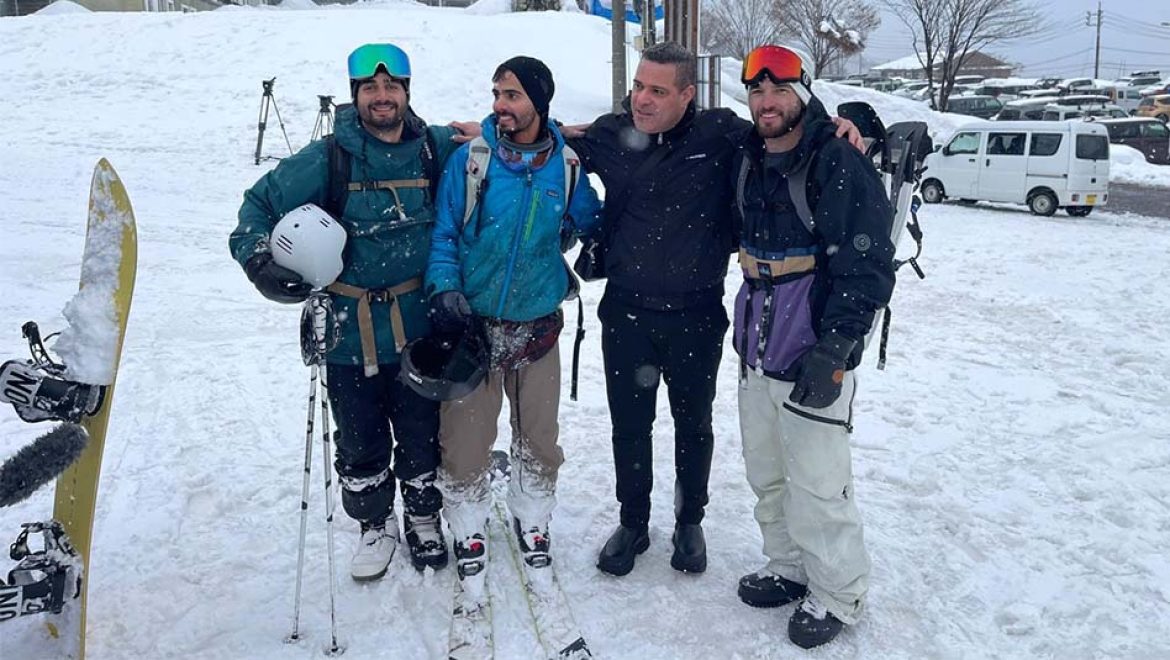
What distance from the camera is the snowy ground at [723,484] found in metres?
3.09

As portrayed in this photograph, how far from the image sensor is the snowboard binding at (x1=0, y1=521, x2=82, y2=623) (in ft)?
8.11

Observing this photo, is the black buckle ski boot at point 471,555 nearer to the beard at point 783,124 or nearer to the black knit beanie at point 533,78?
the black knit beanie at point 533,78

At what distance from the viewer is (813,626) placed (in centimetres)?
299

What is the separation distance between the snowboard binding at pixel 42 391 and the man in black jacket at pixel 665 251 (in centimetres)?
189

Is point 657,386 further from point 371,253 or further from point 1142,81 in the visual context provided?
point 1142,81

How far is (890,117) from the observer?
2739 cm

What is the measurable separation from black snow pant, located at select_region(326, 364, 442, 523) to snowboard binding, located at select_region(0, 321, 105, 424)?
85 cm

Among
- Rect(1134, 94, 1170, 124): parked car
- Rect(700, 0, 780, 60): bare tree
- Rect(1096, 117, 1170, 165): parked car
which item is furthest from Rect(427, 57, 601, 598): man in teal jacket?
Rect(700, 0, 780, 60): bare tree

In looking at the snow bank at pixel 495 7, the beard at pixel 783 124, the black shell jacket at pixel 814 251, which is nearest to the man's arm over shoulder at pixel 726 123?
the black shell jacket at pixel 814 251

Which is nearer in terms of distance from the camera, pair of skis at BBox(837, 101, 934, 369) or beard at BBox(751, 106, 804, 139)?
beard at BBox(751, 106, 804, 139)

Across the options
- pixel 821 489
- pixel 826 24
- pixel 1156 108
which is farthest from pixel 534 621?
pixel 826 24

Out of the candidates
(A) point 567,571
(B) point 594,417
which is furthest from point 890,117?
(A) point 567,571

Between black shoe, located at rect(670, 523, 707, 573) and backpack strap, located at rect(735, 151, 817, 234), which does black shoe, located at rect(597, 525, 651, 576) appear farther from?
backpack strap, located at rect(735, 151, 817, 234)

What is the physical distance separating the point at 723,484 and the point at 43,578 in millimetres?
3020
